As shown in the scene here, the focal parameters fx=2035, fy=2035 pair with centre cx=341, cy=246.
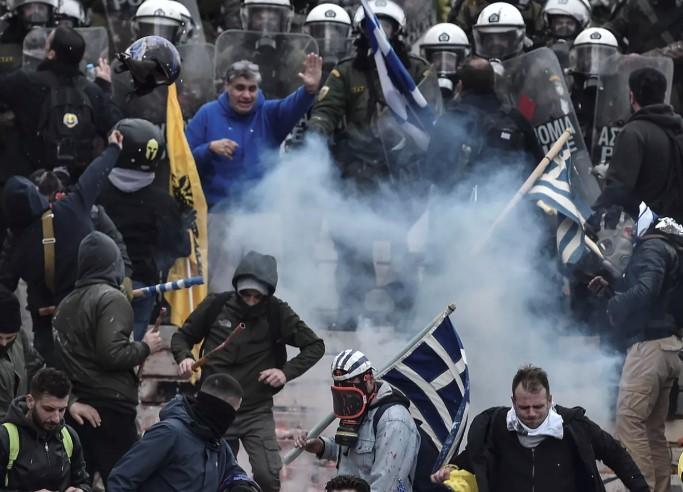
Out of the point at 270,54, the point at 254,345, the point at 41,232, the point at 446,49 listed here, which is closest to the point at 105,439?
the point at 254,345

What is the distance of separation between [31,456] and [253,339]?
2.19 m

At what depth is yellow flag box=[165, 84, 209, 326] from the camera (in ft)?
42.8

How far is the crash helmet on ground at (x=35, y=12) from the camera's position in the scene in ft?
52.5

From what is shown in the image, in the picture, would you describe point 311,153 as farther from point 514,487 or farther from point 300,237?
point 514,487

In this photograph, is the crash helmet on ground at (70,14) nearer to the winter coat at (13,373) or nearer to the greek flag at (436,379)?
A: the winter coat at (13,373)

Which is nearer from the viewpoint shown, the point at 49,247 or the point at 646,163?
the point at 49,247


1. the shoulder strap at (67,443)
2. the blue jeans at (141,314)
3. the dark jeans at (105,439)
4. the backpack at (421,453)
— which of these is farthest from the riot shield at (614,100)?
the shoulder strap at (67,443)

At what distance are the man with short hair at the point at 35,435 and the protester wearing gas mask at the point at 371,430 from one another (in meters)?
1.31

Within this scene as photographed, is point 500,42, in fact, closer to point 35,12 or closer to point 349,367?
point 35,12

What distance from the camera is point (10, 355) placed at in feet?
33.8

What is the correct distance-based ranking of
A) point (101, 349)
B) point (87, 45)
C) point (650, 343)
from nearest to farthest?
point (101, 349), point (650, 343), point (87, 45)

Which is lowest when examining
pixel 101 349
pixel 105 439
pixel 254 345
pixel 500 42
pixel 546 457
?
pixel 105 439

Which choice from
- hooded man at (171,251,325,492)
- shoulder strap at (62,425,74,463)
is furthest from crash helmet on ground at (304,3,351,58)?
shoulder strap at (62,425,74,463)

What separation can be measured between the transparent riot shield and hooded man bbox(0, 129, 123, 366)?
3757 mm
